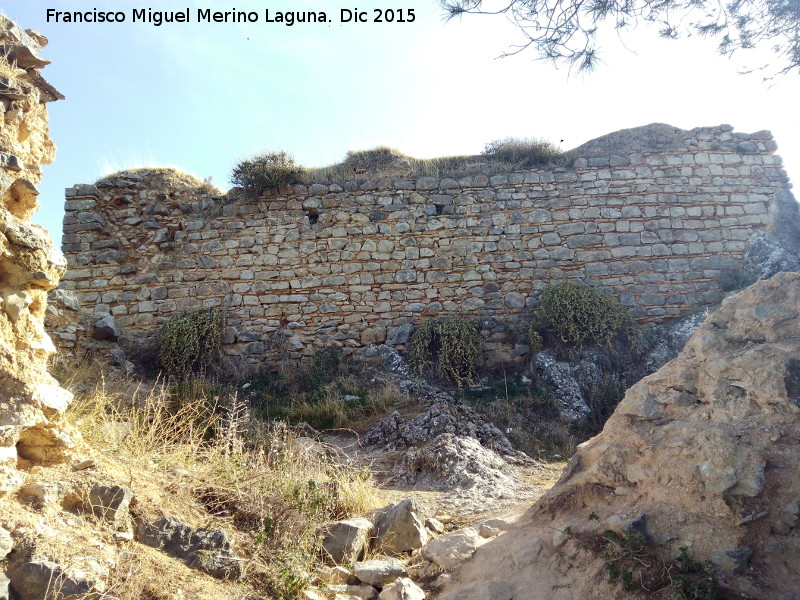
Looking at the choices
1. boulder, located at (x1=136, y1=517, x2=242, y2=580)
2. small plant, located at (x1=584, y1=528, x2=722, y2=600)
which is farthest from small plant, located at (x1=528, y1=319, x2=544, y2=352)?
boulder, located at (x1=136, y1=517, x2=242, y2=580)

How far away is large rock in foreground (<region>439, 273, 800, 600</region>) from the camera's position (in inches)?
114

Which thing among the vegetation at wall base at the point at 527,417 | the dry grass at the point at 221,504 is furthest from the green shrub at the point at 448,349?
the dry grass at the point at 221,504

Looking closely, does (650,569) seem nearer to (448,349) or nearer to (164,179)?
(448,349)

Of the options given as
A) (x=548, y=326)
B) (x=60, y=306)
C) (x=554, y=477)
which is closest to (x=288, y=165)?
(x=60, y=306)

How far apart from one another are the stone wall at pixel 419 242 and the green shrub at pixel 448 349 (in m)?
0.35

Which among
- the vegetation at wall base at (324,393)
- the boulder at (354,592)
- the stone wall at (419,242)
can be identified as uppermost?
the stone wall at (419,242)

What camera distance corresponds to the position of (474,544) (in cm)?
376

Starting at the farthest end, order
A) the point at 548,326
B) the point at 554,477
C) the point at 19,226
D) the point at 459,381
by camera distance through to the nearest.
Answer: the point at 548,326 < the point at 459,381 < the point at 554,477 < the point at 19,226

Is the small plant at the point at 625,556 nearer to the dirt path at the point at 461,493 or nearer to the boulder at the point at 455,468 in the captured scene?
the dirt path at the point at 461,493

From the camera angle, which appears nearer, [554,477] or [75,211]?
[554,477]

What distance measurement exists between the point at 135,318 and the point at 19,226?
6.72 m

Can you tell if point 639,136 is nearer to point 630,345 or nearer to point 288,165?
point 630,345

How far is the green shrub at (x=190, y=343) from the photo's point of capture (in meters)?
8.90

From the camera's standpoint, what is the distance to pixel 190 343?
8969mm
